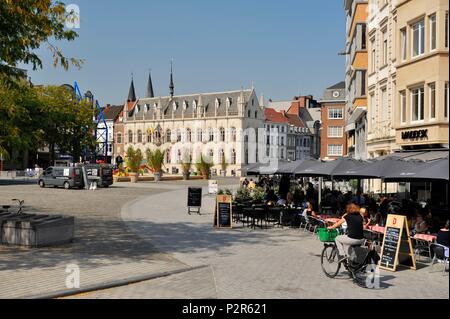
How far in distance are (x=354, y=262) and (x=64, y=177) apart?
120 ft

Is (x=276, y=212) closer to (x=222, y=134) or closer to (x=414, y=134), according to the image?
(x=414, y=134)

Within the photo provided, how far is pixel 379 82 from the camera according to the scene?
28828 mm

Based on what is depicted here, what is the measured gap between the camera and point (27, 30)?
13.2 metres

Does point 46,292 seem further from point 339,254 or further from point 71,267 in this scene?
point 339,254

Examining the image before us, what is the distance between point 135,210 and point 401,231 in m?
16.1

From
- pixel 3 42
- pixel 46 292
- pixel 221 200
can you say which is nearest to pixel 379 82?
pixel 221 200

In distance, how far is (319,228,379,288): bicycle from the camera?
10398 mm

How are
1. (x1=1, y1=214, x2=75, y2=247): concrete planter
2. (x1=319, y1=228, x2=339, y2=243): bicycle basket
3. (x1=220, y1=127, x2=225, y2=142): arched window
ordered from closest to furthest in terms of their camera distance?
(x1=319, y1=228, x2=339, y2=243): bicycle basket → (x1=1, y1=214, x2=75, y2=247): concrete planter → (x1=220, y1=127, x2=225, y2=142): arched window

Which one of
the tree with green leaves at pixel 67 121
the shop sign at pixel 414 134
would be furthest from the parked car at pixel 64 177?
the shop sign at pixel 414 134

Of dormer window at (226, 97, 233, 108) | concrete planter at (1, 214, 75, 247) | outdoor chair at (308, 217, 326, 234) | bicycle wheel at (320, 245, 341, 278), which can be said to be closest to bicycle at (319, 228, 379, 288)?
bicycle wheel at (320, 245, 341, 278)

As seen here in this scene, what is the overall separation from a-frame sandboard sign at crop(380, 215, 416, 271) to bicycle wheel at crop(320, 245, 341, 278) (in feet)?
4.98

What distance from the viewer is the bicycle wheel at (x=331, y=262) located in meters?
10.8

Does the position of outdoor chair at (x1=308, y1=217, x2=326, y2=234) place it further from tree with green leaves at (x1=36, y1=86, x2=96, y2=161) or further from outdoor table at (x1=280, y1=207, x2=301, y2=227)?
tree with green leaves at (x1=36, y1=86, x2=96, y2=161)

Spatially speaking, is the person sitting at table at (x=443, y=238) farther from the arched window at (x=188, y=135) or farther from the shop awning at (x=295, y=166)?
the arched window at (x=188, y=135)
